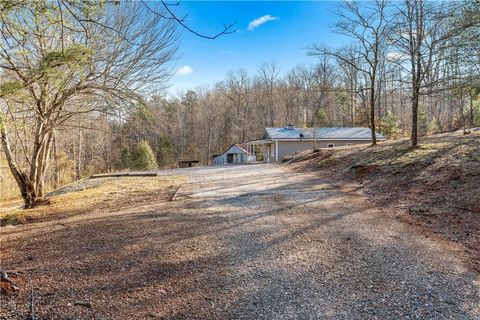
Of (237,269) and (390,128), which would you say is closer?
(237,269)

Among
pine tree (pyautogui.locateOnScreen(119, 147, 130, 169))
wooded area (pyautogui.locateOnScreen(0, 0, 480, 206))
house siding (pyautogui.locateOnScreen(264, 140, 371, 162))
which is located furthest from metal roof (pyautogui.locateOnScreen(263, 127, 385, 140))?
pine tree (pyautogui.locateOnScreen(119, 147, 130, 169))

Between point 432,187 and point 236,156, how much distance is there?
27.4 meters

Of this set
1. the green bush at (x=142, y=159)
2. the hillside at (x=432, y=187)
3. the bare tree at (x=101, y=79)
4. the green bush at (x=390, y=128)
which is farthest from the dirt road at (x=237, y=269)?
the green bush at (x=390, y=128)

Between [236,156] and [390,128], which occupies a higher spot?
[390,128]

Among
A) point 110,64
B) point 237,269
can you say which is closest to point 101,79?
point 110,64

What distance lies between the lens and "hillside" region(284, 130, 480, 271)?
184 inches

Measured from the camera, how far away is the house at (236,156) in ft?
104

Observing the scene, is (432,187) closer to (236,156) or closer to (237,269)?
(237,269)

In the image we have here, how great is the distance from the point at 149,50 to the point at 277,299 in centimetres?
811

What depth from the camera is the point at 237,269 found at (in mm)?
3367

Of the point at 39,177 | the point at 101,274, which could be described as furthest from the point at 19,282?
the point at 39,177

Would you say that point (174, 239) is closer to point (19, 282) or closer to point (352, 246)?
point (19, 282)

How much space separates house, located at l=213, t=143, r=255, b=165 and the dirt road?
26041 mm

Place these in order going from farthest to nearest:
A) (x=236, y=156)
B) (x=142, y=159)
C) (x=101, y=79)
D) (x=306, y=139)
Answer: (x=236, y=156), (x=142, y=159), (x=306, y=139), (x=101, y=79)
